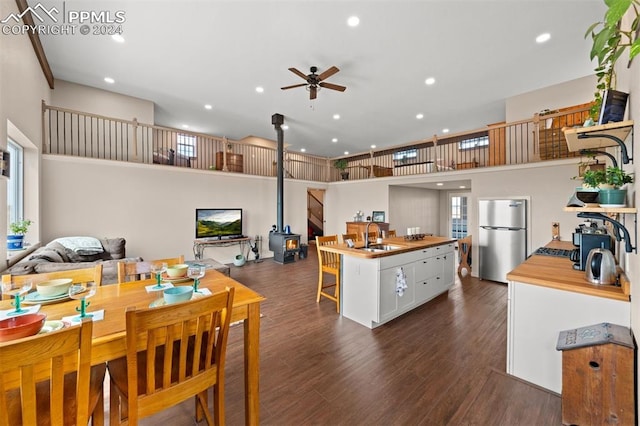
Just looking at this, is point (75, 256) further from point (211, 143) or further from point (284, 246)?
point (211, 143)

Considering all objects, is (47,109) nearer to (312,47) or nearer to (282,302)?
(312,47)

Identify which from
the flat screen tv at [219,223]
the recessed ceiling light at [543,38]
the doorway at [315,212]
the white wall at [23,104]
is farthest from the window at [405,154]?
the white wall at [23,104]

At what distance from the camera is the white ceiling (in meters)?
3.43

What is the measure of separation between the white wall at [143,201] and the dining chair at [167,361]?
502 cm

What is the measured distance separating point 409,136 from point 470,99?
326 cm

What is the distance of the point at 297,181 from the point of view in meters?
8.42

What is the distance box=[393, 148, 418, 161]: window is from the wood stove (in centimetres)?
656

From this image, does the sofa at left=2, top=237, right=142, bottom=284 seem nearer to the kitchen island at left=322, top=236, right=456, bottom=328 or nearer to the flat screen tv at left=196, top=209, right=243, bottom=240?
the flat screen tv at left=196, top=209, right=243, bottom=240

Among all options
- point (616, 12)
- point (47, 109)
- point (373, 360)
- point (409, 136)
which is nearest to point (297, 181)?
point (409, 136)

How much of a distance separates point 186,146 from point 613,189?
33.7 feet

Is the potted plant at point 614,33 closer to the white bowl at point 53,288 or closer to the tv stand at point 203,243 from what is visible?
the white bowl at point 53,288

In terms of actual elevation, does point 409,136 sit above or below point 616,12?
above

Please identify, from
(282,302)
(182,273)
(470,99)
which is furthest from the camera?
(470,99)

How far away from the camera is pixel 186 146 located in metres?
9.06
